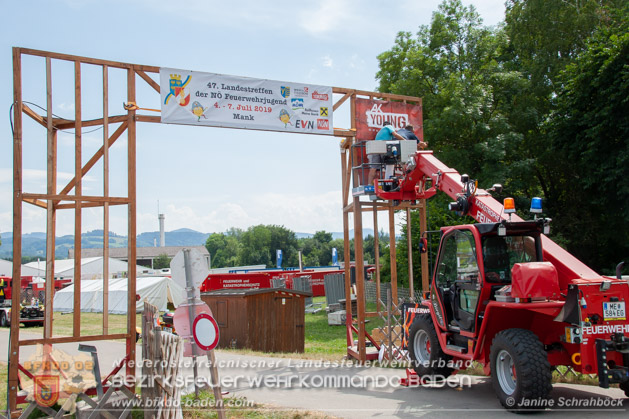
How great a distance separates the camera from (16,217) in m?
8.41

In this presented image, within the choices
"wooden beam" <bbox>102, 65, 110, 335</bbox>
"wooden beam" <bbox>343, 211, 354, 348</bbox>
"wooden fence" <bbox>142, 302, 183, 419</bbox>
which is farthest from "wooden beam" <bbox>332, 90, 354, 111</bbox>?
"wooden fence" <bbox>142, 302, 183, 419</bbox>

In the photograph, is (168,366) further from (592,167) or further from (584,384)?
(592,167)

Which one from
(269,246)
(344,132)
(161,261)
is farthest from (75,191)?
(269,246)

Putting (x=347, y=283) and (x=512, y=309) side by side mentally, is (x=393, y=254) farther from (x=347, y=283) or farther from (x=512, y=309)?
(x=512, y=309)

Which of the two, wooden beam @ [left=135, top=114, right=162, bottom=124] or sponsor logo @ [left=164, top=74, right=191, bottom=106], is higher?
sponsor logo @ [left=164, top=74, right=191, bottom=106]

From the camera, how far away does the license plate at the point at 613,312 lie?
274 inches

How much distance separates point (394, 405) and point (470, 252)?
2518mm

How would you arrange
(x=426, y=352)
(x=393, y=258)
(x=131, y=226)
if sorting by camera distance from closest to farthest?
1. (x=131, y=226)
2. (x=426, y=352)
3. (x=393, y=258)

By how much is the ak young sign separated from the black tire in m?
6.49

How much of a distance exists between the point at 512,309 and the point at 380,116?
6.50m

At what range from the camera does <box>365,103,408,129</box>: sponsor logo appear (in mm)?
13070

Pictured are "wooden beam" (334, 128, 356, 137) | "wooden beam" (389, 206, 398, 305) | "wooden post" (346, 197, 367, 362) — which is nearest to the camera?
"wooden post" (346, 197, 367, 362)

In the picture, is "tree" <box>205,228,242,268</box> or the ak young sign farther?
"tree" <box>205,228,242,268</box>

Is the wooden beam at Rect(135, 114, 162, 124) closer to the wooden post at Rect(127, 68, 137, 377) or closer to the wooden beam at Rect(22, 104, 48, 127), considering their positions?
the wooden post at Rect(127, 68, 137, 377)
